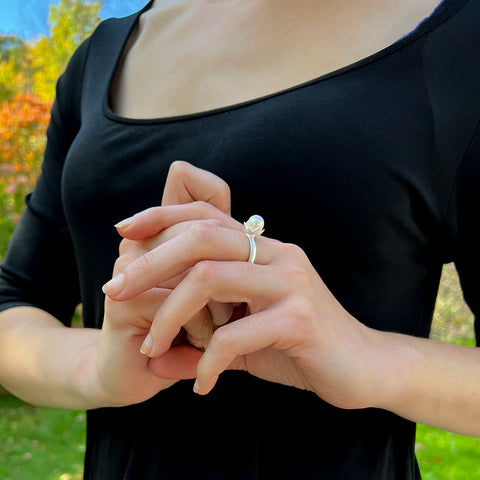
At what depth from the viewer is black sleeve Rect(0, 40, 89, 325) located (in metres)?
1.42

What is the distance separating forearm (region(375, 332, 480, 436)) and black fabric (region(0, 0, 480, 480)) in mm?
93

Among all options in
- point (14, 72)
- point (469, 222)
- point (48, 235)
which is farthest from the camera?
point (14, 72)

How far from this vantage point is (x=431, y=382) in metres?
0.97

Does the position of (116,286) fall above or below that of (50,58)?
below

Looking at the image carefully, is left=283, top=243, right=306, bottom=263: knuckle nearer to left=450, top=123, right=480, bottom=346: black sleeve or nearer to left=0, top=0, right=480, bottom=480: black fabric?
left=0, top=0, right=480, bottom=480: black fabric

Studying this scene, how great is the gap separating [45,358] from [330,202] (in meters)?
0.67

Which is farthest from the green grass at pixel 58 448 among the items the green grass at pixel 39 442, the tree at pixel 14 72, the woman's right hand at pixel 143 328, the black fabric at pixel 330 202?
the tree at pixel 14 72

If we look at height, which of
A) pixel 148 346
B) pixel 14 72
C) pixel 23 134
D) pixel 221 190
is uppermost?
pixel 14 72

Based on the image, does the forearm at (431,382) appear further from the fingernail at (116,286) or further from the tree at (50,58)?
the tree at (50,58)

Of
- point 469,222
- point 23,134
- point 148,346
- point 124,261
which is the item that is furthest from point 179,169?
point 23,134

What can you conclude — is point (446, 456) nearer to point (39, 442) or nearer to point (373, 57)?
point (39, 442)

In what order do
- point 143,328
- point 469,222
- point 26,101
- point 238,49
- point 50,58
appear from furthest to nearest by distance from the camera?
1. point 26,101
2. point 50,58
3. point 238,49
4. point 469,222
5. point 143,328

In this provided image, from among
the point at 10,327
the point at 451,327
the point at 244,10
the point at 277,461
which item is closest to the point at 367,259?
the point at 277,461

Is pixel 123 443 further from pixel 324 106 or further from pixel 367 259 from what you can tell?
pixel 324 106
